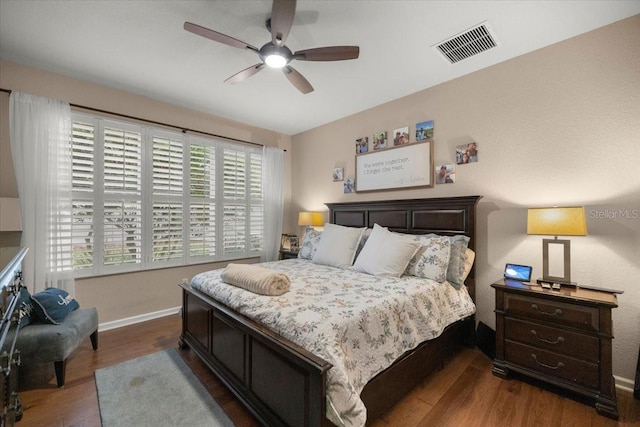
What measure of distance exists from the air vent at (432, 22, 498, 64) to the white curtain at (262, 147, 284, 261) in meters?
2.85

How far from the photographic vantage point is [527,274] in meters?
2.33

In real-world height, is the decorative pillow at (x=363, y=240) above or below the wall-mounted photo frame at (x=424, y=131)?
below

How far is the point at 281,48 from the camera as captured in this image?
203 centimetres

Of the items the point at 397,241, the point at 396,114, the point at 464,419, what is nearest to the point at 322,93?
the point at 396,114

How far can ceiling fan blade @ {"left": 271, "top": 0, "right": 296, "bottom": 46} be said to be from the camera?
A: 5.21 ft

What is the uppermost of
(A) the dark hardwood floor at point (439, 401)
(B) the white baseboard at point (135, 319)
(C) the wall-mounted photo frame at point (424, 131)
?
(C) the wall-mounted photo frame at point (424, 131)

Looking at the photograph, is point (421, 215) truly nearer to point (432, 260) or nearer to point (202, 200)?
point (432, 260)

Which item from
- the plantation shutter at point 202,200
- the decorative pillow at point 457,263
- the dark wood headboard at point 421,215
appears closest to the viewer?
the decorative pillow at point 457,263

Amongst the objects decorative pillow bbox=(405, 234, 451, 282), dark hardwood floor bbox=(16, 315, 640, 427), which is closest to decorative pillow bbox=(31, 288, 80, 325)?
dark hardwood floor bbox=(16, 315, 640, 427)

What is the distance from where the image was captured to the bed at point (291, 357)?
135 centimetres

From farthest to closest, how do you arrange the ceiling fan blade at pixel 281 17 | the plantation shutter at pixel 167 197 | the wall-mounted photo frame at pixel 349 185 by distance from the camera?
the wall-mounted photo frame at pixel 349 185 < the plantation shutter at pixel 167 197 < the ceiling fan blade at pixel 281 17

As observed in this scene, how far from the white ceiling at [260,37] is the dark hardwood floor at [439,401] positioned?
2725 mm

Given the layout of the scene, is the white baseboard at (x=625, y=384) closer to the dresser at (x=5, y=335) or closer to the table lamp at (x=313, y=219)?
the table lamp at (x=313, y=219)

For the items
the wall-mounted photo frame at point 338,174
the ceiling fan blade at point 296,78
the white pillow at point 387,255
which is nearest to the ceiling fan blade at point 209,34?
the ceiling fan blade at point 296,78
